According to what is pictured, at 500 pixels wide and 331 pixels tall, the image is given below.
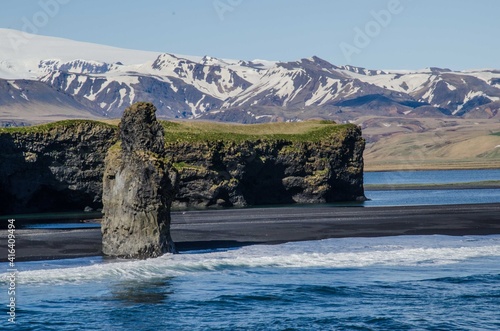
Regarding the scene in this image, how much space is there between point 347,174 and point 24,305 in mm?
68266

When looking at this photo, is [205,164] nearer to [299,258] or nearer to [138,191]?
[299,258]

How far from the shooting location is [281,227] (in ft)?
207

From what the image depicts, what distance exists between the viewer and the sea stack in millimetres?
44688

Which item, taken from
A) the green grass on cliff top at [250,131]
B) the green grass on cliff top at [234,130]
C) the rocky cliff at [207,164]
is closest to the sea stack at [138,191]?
the rocky cliff at [207,164]

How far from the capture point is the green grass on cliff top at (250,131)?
93.2 m

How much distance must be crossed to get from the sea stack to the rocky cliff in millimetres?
29683

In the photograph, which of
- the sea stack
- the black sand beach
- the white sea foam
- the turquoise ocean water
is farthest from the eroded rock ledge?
the turquoise ocean water

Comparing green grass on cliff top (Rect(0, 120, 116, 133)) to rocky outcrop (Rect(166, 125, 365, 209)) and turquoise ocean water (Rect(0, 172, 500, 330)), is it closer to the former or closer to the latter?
rocky outcrop (Rect(166, 125, 365, 209))

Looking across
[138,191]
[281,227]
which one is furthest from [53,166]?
[138,191]

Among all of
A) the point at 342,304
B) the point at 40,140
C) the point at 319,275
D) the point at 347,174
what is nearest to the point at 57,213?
the point at 40,140

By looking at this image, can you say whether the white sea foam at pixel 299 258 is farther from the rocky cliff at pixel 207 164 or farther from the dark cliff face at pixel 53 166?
the dark cliff face at pixel 53 166

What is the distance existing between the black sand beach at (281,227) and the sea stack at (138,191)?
3221 mm

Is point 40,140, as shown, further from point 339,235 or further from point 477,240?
point 477,240

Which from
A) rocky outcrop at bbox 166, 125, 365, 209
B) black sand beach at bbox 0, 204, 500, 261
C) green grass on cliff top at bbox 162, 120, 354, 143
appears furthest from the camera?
green grass on cliff top at bbox 162, 120, 354, 143
